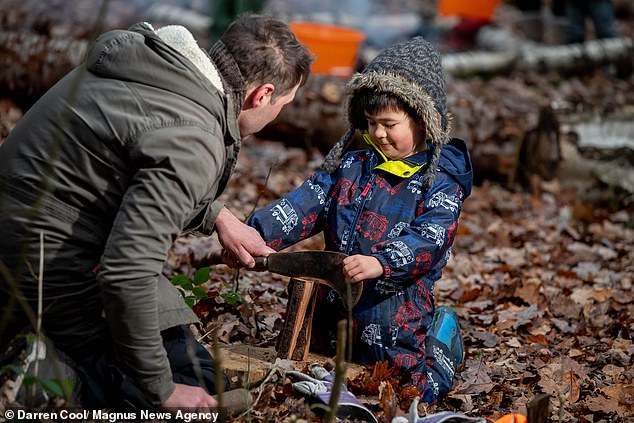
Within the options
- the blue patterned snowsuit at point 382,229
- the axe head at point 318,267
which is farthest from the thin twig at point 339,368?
the blue patterned snowsuit at point 382,229

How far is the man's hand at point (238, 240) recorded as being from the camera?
3412 millimetres

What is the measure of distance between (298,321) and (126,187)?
1147mm

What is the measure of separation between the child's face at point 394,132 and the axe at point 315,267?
659 millimetres

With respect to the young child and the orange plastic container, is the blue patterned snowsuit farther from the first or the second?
the orange plastic container

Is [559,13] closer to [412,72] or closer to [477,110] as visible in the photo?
[477,110]

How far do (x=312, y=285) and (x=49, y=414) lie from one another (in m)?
1.31

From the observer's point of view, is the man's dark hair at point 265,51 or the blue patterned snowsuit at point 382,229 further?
the blue patterned snowsuit at point 382,229

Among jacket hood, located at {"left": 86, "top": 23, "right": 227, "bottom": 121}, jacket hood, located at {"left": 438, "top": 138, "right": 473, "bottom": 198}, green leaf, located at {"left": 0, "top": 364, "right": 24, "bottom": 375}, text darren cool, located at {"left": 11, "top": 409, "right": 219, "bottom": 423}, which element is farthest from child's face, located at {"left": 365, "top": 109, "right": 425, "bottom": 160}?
green leaf, located at {"left": 0, "top": 364, "right": 24, "bottom": 375}

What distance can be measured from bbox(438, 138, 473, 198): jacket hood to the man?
1.07 meters

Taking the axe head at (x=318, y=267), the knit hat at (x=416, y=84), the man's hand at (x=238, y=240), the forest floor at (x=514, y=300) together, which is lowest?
the forest floor at (x=514, y=300)

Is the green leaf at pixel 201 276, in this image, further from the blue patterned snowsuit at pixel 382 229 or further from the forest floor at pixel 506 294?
the blue patterned snowsuit at pixel 382 229

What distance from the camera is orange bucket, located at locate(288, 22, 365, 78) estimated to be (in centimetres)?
877

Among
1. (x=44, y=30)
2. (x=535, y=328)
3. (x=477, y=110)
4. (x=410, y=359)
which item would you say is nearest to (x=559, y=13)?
(x=477, y=110)

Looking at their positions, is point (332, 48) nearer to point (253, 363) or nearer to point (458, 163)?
point (458, 163)
